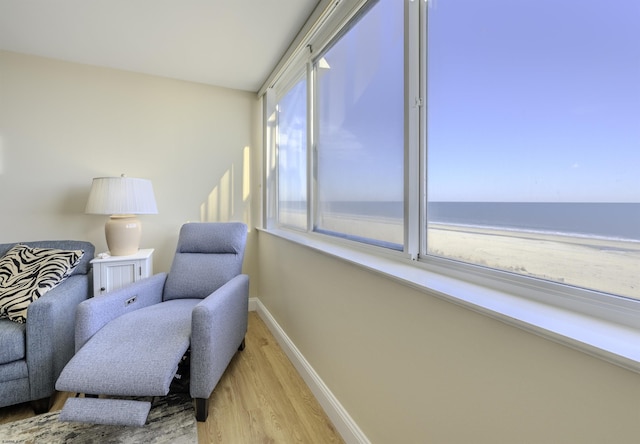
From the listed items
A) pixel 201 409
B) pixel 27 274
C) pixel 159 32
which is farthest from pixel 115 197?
pixel 201 409

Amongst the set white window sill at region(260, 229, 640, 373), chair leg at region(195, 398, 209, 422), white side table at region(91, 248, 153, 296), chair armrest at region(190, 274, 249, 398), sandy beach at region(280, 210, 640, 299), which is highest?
sandy beach at region(280, 210, 640, 299)

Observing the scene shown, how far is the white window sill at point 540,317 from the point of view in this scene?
522 millimetres

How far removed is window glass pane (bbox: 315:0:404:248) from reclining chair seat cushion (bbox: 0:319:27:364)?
171 centimetres

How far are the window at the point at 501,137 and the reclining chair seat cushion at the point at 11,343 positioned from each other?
70.3 inches

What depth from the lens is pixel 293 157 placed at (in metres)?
2.52

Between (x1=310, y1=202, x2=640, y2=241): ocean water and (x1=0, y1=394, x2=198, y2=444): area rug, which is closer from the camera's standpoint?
(x1=310, y1=202, x2=640, y2=241): ocean water

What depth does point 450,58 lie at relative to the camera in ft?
3.42

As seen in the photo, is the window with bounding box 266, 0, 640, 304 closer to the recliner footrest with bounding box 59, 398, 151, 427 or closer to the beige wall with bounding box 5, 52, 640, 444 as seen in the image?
the beige wall with bounding box 5, 52, 640, 444

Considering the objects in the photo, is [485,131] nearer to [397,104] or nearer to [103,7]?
[397,104]

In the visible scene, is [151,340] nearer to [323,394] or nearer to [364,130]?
[323,394]

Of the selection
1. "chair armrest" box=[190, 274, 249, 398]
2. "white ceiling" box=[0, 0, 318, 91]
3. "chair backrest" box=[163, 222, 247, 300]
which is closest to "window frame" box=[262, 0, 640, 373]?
"white ceiling" box=[0, 0, 318, 91]

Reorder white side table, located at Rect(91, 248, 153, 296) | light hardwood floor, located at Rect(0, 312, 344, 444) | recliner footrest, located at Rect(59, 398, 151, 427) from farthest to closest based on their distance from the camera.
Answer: white side table, located at Rect(91, 248, 153, 296) → light hardwood floor, located at Rect(0, 312, 344, 444) → recliner footrest, located at Rect(59, 398, 151, 427)

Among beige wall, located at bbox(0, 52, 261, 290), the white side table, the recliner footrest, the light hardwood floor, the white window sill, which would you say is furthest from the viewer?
beige wall, located at bbox(0, 52, 261, 290)

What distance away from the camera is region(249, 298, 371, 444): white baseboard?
132 centimetres
